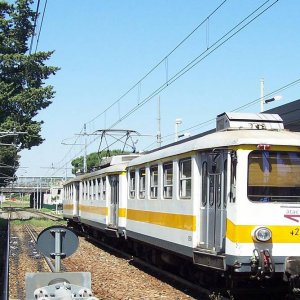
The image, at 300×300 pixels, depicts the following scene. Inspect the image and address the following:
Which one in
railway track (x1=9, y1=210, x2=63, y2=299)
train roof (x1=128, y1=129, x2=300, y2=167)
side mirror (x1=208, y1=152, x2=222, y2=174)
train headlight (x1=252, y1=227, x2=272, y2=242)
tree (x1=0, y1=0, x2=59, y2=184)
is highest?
tree (x1=0, y1=0, x2=59, y2=184)

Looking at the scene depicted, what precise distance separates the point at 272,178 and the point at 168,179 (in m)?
3.47

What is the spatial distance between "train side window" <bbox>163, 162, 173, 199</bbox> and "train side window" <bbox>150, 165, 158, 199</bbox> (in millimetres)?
700

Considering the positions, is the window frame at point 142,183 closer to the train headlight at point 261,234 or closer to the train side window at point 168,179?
the train side window at point 168,179

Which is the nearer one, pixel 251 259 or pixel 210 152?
pixel 251 259

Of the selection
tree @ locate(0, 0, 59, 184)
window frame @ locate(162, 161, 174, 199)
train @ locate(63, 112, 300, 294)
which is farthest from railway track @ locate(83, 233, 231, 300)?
tree @ locate(0, 0, 59, 184)

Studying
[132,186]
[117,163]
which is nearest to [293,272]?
[132,186]

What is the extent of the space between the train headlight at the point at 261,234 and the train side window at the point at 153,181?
448cm

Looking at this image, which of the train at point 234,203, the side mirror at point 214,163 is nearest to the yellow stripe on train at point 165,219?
the train at point 234,203

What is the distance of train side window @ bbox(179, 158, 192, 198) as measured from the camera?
11164 millimetres

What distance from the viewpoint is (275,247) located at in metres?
9.30

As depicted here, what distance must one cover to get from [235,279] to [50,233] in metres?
3.91

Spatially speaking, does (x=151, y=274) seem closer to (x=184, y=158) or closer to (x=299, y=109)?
(x=184, y=158)

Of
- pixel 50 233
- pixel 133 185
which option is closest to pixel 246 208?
pixel 50 233

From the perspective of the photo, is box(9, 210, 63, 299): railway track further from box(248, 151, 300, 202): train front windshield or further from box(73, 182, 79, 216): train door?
box(248, 151, 300, 202): train front windshield
